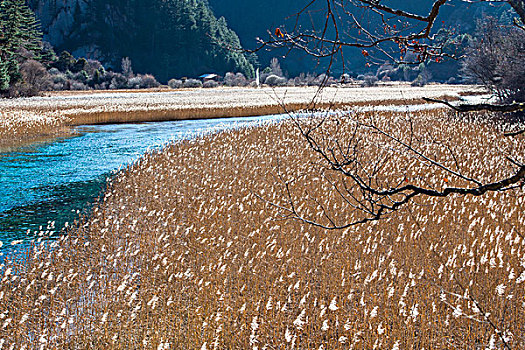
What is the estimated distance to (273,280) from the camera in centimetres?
657

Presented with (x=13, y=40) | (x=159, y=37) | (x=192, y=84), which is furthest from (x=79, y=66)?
(x=159, y=37)

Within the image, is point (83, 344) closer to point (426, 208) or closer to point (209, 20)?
point (426, 208)

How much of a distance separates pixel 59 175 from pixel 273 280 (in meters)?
10.6

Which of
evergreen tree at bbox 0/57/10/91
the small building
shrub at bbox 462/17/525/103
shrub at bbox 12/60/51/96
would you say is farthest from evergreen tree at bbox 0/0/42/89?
the small building

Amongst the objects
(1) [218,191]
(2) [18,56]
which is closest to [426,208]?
(1) [218,191]

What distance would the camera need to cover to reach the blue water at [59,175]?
1035cm

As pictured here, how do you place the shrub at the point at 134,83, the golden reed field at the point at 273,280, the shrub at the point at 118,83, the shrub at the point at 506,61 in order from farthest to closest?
the shrub at the point at 134,83 → the shrub at the point at 118,83 → the shrub at the point at 506,61 → the golden reed field at the point at 273,280

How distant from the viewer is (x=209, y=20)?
393 ft

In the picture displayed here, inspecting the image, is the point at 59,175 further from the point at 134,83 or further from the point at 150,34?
the point at 150,34

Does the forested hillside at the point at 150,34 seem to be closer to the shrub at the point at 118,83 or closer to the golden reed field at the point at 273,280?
the shrub at the point at 118,83

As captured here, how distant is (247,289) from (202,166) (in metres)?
7.97

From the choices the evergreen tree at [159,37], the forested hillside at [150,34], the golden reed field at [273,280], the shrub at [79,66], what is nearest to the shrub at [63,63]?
the shrub at [79,66]

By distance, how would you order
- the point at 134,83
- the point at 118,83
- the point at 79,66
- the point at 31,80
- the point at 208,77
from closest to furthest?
the point at 31,80
the point at 79,66
the point at 118,83
the point at 134,83
the point at 208,77

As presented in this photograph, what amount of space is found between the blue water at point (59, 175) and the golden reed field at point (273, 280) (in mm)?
1163
